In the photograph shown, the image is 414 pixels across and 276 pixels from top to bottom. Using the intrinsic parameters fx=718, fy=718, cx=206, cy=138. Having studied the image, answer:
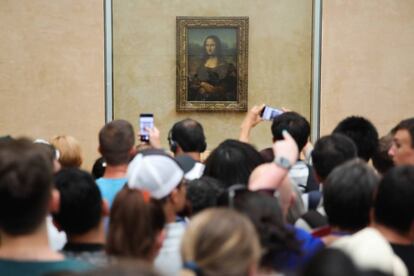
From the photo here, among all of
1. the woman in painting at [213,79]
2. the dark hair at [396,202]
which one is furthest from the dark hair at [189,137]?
the woman in painting at [213,79]

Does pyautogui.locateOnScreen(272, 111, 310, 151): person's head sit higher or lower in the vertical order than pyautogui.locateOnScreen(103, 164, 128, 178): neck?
higher

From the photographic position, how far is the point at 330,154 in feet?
17.1

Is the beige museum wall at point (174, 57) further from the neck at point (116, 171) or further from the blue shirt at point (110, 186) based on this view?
Result: the blue shirt at point (110, 186)

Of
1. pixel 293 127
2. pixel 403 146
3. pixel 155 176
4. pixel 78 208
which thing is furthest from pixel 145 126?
pixel 78 208

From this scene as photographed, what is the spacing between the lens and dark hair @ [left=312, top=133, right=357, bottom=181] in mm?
5215

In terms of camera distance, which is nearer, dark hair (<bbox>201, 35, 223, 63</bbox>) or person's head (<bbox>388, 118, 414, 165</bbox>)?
person's head (<bbox>388, 118, 414, 165</bbox>)

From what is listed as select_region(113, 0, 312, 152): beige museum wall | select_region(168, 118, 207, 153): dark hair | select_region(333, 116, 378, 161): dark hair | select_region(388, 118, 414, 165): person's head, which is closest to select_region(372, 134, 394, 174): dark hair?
select_region(333, 116, 378, 161): dark hair

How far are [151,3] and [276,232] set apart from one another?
1096 cm

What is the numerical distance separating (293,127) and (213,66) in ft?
24.7

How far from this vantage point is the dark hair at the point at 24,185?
2996 mm

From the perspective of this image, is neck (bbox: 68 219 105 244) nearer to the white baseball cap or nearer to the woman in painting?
the white baseball cap

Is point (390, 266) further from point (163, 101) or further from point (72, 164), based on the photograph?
point (163, 101)

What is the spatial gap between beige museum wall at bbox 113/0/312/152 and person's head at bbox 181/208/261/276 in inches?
440

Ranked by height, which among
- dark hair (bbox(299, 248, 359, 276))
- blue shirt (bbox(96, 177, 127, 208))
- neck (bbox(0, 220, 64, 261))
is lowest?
blue shirt (bbox(96, 177, 127, 208))
